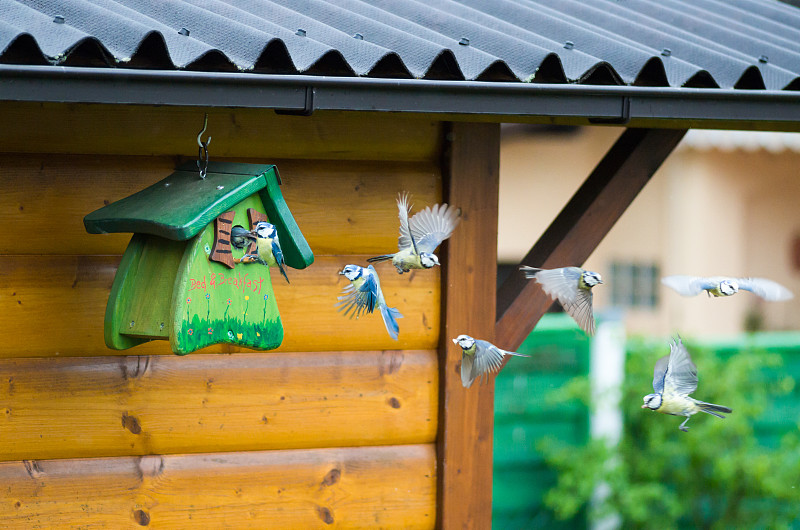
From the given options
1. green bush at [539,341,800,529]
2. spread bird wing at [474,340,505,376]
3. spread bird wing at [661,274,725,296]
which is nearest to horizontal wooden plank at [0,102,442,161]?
spread bird wing at [474,340,505,376]

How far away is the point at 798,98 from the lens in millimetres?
2109

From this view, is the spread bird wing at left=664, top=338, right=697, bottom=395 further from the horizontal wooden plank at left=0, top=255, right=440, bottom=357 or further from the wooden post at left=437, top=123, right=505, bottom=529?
the horizontal wooden plank at left=0, top=255, right=440, bottom=357

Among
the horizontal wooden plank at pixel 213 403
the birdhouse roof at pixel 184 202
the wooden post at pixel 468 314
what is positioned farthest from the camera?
the wooden post at pixel 468 314

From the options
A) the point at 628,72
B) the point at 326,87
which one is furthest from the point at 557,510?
the point at 326,87

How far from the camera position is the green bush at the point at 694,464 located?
15.0 feet

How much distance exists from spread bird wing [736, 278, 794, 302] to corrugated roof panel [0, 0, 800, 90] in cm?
51

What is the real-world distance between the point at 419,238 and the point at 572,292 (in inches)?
16.1

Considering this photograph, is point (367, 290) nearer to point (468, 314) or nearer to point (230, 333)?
point (230, 333)

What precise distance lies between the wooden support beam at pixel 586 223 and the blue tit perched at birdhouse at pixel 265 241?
92 centimetres

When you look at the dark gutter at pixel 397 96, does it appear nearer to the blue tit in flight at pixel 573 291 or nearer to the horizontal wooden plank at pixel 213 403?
the blue tit in flight at pixel 573 291

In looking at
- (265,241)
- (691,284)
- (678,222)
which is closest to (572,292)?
(691,284)

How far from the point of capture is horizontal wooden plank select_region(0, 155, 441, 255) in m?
2.20

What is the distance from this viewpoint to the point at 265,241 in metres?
1.82

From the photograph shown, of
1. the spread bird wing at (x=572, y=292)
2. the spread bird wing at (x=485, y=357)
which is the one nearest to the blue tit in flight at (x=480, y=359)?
the spread bird wing at (x=485, y=357)
